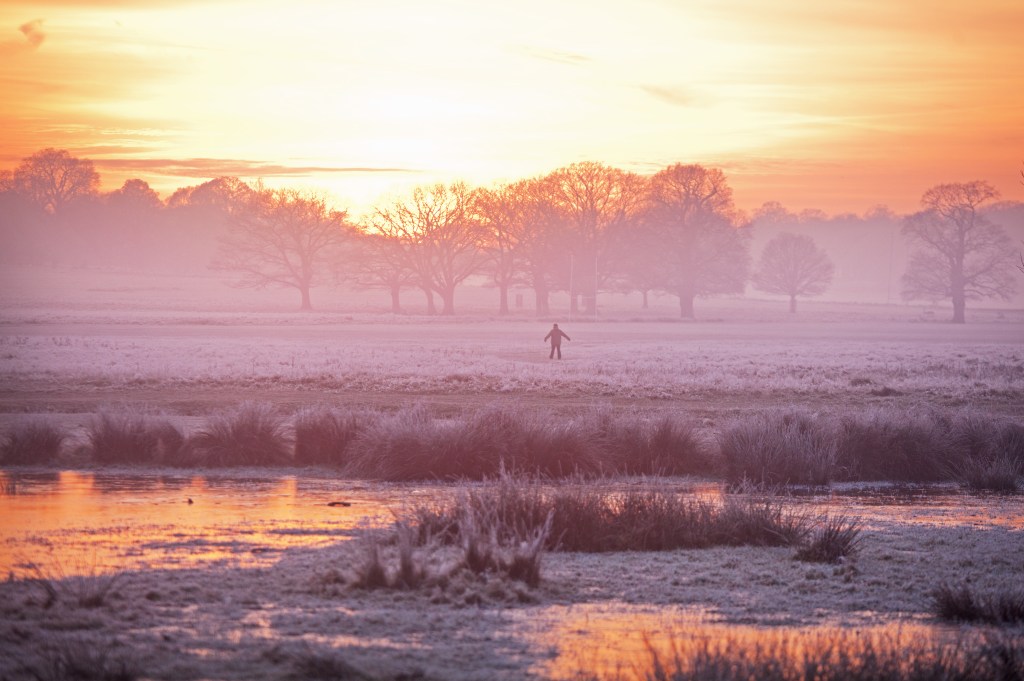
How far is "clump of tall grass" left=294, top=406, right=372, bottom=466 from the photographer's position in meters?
20.9

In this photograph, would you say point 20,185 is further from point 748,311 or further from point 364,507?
point 364,507

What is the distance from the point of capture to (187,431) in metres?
22.5

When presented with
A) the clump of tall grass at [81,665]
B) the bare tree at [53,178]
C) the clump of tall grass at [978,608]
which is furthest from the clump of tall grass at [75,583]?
the bare tree at [53,178]

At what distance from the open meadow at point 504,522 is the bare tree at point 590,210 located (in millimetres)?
54492

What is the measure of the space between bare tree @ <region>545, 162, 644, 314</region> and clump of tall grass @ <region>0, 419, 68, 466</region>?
244 ft

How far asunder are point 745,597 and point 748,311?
333ft

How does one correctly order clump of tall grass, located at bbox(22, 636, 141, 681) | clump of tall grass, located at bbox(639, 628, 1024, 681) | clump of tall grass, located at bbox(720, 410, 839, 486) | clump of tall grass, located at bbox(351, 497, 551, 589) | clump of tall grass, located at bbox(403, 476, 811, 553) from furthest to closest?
clump of tall grass, located at bbox(720, 410, 839, 486) → clump of tall grass, located at bbox(403, 476, 811, 553) → clump of tall grass, located at bbox(351, 497, 551, 589) → clump of tall grass, located at bbox(22, 636, 141, 681) → clump of tall grass, located at bbox(639, 628, 1024, 681)

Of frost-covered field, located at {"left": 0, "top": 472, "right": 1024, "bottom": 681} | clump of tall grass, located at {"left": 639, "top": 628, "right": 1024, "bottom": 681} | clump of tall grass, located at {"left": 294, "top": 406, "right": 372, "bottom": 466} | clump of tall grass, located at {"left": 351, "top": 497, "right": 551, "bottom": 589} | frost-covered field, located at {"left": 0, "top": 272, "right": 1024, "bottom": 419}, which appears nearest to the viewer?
clump of tall grass, located at {"left": 639, "top": 628, "right": 1024, "bottom": 681}

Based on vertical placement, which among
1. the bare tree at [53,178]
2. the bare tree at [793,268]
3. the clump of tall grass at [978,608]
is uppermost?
the bare tree at [53,178]

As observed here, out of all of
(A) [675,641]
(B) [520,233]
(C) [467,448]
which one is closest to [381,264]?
(B) [520,233]

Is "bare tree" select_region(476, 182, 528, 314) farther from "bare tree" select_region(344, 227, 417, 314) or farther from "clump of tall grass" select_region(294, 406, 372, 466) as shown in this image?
"clump of tall grass" select_region(294, 406, 372, 466)

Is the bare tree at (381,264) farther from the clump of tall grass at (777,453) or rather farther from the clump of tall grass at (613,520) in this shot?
the clump of tall grass at (613,520)

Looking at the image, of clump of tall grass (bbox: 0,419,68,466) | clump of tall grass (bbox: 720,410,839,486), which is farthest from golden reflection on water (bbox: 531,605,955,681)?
clump of tall grass (bbox: 0,419,68,466)

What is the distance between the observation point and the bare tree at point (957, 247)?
96.1 meters
